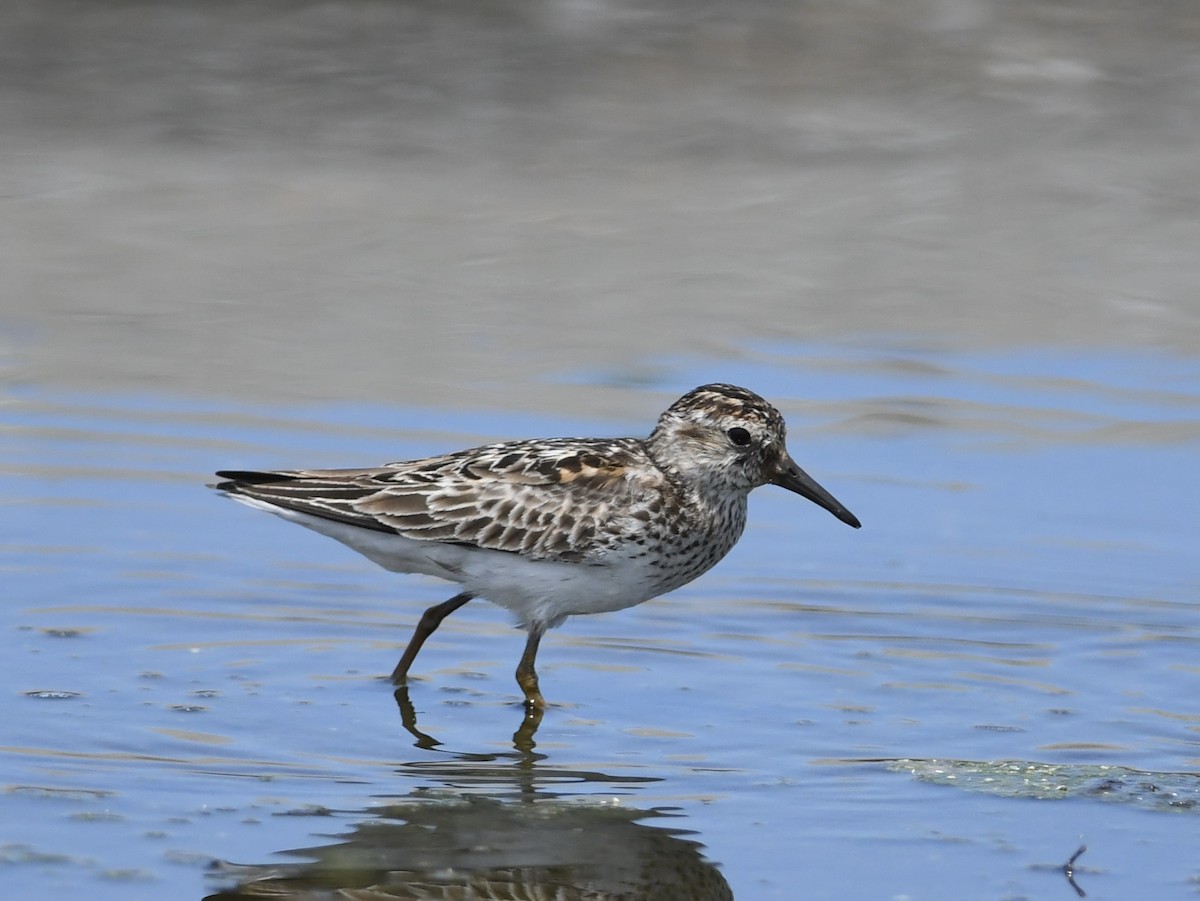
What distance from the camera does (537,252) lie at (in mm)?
15711

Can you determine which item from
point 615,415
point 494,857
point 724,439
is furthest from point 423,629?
point 615,415

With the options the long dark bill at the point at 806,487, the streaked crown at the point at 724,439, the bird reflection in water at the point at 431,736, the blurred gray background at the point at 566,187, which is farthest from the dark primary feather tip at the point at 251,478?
the blurred gray background at the point at 566,187

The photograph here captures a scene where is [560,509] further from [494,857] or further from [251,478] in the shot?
[494,857]

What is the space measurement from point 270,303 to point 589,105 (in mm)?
4155

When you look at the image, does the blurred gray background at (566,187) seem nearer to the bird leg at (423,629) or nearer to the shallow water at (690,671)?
the shallow water at (690,671)

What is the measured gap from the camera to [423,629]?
998cm

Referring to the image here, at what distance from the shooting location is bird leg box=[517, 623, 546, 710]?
9.34 metres

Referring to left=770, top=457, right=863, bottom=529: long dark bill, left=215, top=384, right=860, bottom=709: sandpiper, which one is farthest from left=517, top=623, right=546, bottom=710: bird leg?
left=770, top=457, right=863, bottom=529: long dark bill

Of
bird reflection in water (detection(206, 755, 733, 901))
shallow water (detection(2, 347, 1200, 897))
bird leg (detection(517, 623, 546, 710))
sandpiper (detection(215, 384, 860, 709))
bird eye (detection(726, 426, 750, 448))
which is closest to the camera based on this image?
bird reflection in water (detection(206, 755, 733, 901))

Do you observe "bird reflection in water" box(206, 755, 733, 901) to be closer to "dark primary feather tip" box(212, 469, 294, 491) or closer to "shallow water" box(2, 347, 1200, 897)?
"shallow water" box(2, 347, 1200, 897)

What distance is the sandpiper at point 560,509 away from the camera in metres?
9.88

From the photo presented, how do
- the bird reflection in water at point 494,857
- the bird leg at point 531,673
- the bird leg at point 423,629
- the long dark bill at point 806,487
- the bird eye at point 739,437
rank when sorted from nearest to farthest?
the bird reflection in water at point 494,857 < the bird leg at point 531,673 < the bird leg at point 423,629 < the bird eye at point 739,437 < the long dark bill at point 806,487

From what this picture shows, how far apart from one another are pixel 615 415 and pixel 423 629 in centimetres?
334

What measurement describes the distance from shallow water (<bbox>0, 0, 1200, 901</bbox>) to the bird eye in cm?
99
